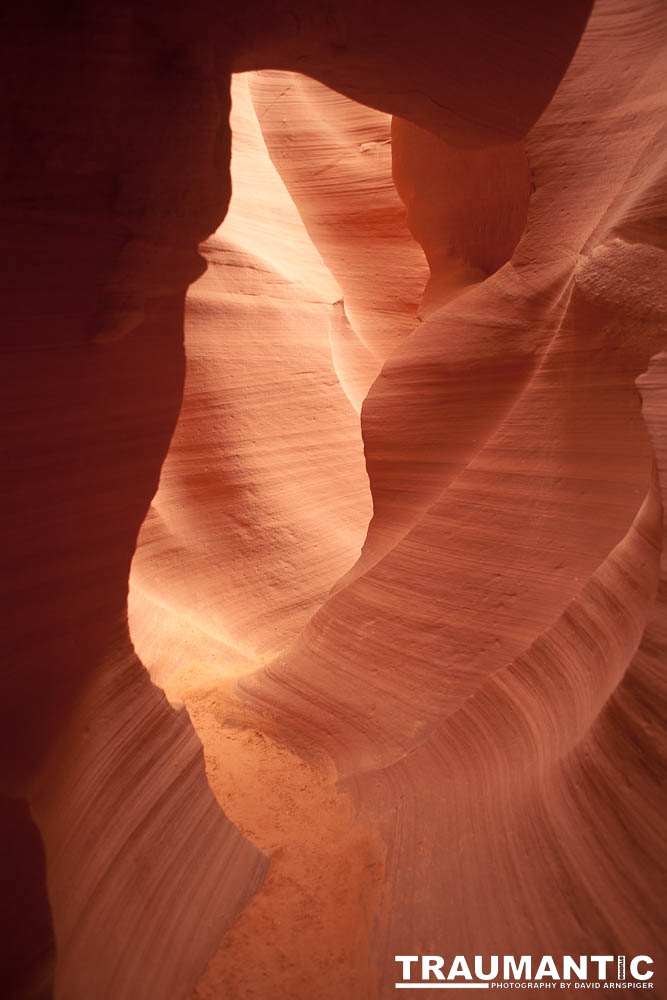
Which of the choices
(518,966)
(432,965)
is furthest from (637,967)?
(432,965)

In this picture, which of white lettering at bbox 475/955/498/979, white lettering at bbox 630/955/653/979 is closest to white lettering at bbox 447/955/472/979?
white lettering at bbox 475/955/498/979

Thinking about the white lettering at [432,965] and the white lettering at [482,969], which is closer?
the white lettering at [482,969]

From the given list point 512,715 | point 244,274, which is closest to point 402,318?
point 244,274

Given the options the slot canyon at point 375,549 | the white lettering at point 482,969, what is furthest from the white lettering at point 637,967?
the white lettering at point 482,969

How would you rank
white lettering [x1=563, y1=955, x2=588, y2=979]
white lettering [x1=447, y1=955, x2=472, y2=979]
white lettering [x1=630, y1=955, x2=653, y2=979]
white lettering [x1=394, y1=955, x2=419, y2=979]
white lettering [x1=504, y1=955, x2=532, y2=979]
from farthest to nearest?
white lettering [x1=394, y1=955, x2=419, y2=979] < white lettering [x1=447, y1=955, x2=472, y2=979] < white lettering [x1=504, y1=955, x2=532, y2=979] < white lettering [x1=563, y1=955, x2=588, y2=979] < white lettering [x1=630, y1=955, x2=653, y2=979]

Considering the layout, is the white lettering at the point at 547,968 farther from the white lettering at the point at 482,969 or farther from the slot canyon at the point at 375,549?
the white lettering at the point at 482,969

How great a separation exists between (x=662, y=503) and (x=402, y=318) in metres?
5.21

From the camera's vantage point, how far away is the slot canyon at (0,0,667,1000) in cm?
162

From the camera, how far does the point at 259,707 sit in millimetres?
3592

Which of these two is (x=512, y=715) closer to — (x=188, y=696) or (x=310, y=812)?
(x=310, y=812)

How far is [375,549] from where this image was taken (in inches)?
140

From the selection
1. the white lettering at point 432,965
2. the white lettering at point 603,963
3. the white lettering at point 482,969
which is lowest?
the white lettering at point 432,965

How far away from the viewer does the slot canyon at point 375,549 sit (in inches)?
63.8

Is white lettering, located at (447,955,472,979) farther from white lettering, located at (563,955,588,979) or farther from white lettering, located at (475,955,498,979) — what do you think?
white lettering, located at (563,955,588,979)
